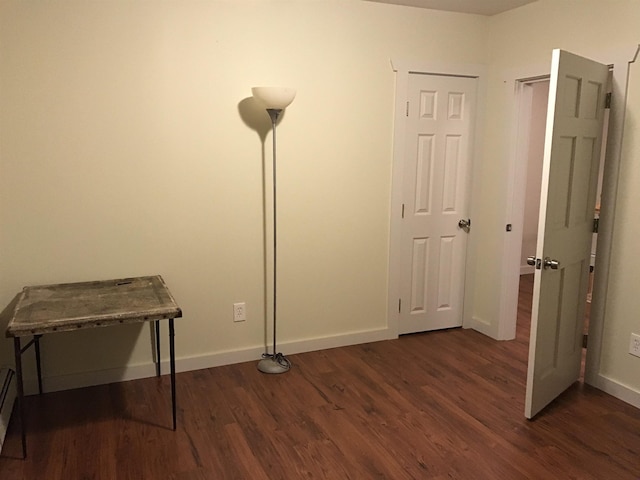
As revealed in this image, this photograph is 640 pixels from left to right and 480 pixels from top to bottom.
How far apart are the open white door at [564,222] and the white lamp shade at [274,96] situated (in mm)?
1382

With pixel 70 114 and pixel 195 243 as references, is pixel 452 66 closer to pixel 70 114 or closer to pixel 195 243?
pixel 195 243

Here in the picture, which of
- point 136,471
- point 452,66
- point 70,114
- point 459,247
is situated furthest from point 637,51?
point 136,471

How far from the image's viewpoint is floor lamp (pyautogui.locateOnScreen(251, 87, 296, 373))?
2.99m

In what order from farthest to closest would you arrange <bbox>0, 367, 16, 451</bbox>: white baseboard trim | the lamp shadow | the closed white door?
1. the closed white door
2. the lamp shadow
3. <bbox>0, 367, 16, 451</bbox>: white baseboard trim

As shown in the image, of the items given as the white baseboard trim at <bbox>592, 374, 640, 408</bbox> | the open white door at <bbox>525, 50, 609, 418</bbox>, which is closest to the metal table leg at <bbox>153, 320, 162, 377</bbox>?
the open white door at <bbox>525, 50, 609, 418</bbox>

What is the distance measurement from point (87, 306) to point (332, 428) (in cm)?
134

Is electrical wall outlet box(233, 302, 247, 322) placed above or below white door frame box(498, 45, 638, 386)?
below

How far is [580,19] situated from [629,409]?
2234 mm

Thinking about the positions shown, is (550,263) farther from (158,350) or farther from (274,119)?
(158,350)

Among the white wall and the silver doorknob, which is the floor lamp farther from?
the silver doorknob

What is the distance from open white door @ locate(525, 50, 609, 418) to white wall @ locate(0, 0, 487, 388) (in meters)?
1.24

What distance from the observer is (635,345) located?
291 centimetres

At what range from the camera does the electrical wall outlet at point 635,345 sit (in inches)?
114

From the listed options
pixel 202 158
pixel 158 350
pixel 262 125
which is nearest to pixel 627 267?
pixel 262 125
